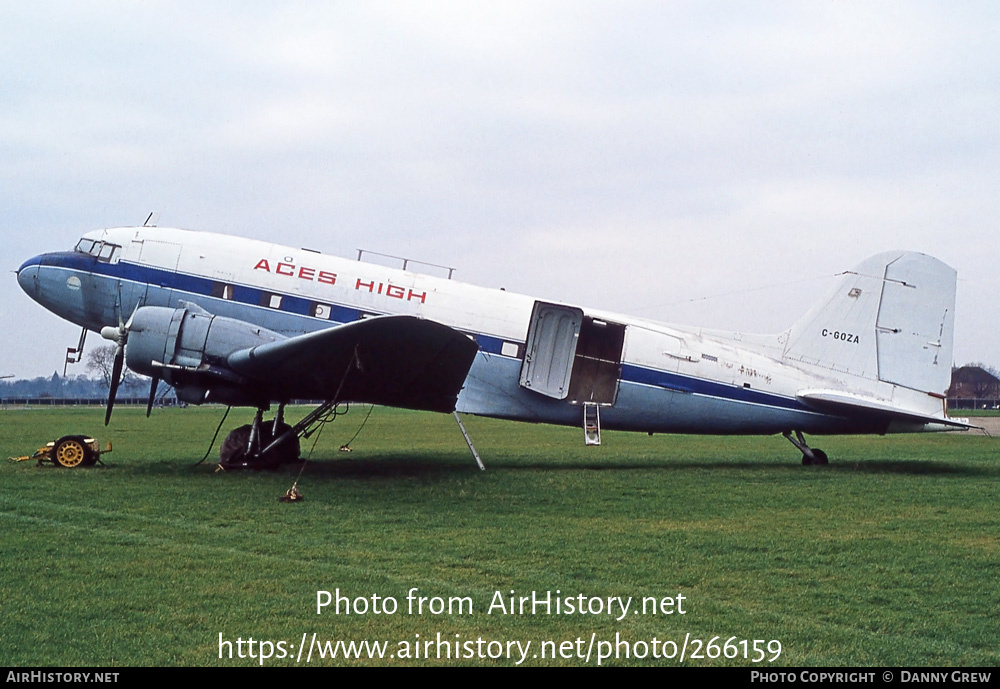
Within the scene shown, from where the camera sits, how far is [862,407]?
13.4 meters

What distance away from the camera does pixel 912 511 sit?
29.8ft

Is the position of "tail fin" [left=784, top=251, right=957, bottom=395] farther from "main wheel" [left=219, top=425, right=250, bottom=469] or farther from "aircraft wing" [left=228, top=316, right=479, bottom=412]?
"main wheel" [left=219, top=425, right=250, bottom=469]

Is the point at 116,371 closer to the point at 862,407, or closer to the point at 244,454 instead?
the point at 244,454

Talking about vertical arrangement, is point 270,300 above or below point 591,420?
above

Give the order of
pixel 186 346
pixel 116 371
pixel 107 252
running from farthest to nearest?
pixel 107 252 → pixel 116 371 → pixel 186 346

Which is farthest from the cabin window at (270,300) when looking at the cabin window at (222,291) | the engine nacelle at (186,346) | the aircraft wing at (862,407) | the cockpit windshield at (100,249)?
the aircraft wing at (862,407)

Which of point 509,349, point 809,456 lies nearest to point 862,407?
point 809,456

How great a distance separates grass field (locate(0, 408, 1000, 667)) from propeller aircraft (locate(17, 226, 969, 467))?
113 centimetres

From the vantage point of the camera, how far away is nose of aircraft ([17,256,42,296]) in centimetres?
1299

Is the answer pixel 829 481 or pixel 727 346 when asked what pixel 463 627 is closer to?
pixel 829 481

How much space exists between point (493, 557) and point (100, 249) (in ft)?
30.5

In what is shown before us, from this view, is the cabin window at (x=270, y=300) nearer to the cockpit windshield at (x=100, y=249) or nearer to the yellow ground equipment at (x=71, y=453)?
the cockpit windshield at (x=100, y=249)

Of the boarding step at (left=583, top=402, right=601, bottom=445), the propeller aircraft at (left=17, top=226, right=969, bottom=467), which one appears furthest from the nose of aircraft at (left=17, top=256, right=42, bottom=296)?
the boarding step at (left=583, top=402, right=601, bottom=445)

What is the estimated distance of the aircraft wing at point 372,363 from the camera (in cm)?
957
